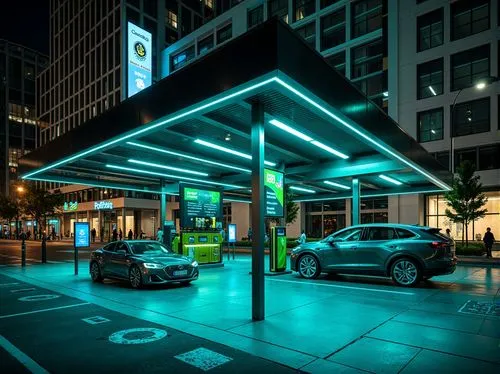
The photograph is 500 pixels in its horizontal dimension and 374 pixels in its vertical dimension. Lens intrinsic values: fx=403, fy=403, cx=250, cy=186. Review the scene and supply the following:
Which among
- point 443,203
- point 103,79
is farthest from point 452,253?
point 103,79

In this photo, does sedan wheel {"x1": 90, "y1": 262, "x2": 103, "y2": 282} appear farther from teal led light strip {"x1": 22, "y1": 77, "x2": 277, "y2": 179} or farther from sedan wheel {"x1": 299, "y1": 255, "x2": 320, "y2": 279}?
sedan wheel {"x1": 299, "y1": 255, "x2": 320, "y2": 279}

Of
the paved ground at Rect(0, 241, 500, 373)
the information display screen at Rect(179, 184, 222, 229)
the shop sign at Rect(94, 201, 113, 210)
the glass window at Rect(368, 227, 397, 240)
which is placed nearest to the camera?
the paved ground at Rect(0, 241, 500, 373)

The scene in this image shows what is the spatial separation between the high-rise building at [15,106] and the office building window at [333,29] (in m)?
70.5

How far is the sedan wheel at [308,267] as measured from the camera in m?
12.7

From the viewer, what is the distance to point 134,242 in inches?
483

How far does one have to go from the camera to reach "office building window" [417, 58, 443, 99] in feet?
108

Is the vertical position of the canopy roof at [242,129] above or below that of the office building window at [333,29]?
below

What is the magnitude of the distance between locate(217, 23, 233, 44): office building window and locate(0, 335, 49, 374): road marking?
46848mm

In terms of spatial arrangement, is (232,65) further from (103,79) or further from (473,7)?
(103,79)

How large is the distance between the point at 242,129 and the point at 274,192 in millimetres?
1844

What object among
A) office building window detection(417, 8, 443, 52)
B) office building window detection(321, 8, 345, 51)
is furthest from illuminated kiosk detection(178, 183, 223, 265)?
office building window detection(321, 8, 345, 51)

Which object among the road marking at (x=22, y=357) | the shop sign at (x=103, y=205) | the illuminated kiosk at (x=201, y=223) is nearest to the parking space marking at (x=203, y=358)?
the road marking at (x=22, y=357)

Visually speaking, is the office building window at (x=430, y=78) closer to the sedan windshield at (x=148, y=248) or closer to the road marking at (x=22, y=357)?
the sedan windshield at (x=148, y=248)

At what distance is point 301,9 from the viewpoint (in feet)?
142
